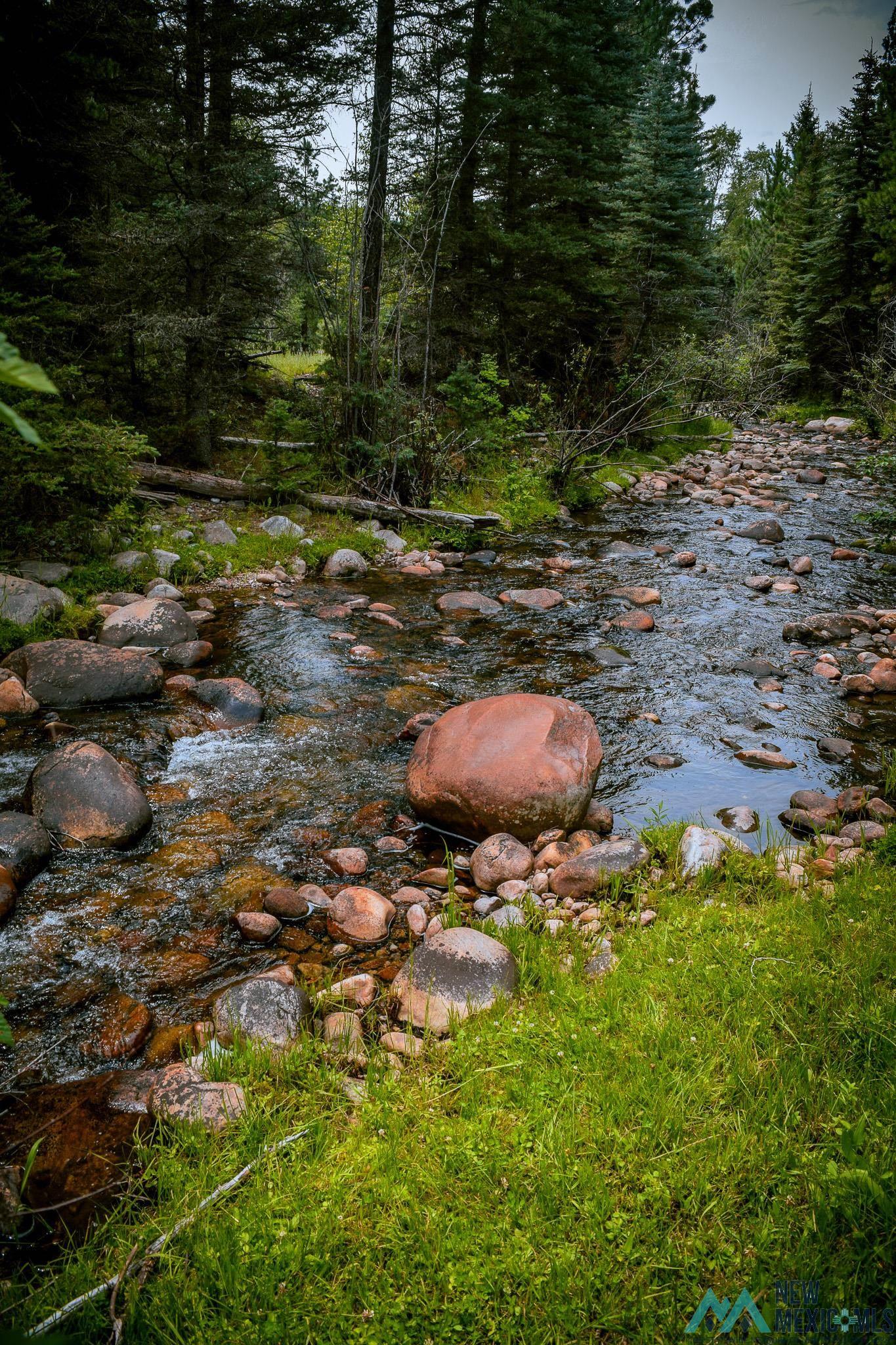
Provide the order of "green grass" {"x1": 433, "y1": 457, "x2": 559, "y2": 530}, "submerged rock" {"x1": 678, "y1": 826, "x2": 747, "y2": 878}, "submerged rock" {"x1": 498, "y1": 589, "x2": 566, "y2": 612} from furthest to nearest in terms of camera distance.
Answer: "green grass" {"x1": 433, "y1": 457, "x2": 559, "y2": 530}, "submerged rock" {"x1": 498, "y1": 589, "x2": 566, "y2": 612}, "submerged rock" {"x1": 678, "y1": 826, "x2": 747, "y2": 878}

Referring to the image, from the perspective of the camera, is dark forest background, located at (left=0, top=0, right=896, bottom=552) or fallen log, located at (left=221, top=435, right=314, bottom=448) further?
fallen log, located at (left=221, top=435, right=314, bottom=448)

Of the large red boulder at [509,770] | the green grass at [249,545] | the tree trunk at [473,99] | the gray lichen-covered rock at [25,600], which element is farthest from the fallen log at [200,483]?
the tree trunk at [473,99]

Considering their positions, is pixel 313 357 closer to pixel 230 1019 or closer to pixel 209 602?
pixel 209 602

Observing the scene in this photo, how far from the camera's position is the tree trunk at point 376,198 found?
343 inches

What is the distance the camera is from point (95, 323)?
28.0 feet

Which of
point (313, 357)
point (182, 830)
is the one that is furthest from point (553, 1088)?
point (313, 357)

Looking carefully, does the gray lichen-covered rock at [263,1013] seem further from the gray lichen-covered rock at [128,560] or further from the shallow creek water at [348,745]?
the gray lichen-covered rock at [128,560]

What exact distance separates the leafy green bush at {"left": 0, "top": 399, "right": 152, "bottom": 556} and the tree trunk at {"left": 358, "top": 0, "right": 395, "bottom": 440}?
3870 millimetres

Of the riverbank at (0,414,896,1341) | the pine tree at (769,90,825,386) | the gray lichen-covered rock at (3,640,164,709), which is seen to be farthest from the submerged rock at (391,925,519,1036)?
the pine tree at (769,90,825,386)

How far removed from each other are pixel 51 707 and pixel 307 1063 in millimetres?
3629

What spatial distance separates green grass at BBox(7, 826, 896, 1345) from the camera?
1645mm

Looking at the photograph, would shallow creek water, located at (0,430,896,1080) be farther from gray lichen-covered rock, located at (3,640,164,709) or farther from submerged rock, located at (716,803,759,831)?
gray lichen-covered rock, located at (3,640,164,709)

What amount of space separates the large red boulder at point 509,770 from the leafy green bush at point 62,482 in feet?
13.0

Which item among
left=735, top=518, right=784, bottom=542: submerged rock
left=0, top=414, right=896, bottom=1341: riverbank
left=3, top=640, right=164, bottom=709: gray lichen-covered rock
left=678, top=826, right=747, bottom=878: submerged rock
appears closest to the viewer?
left=0, top=414, right=896, bottom=1341: riverbank
